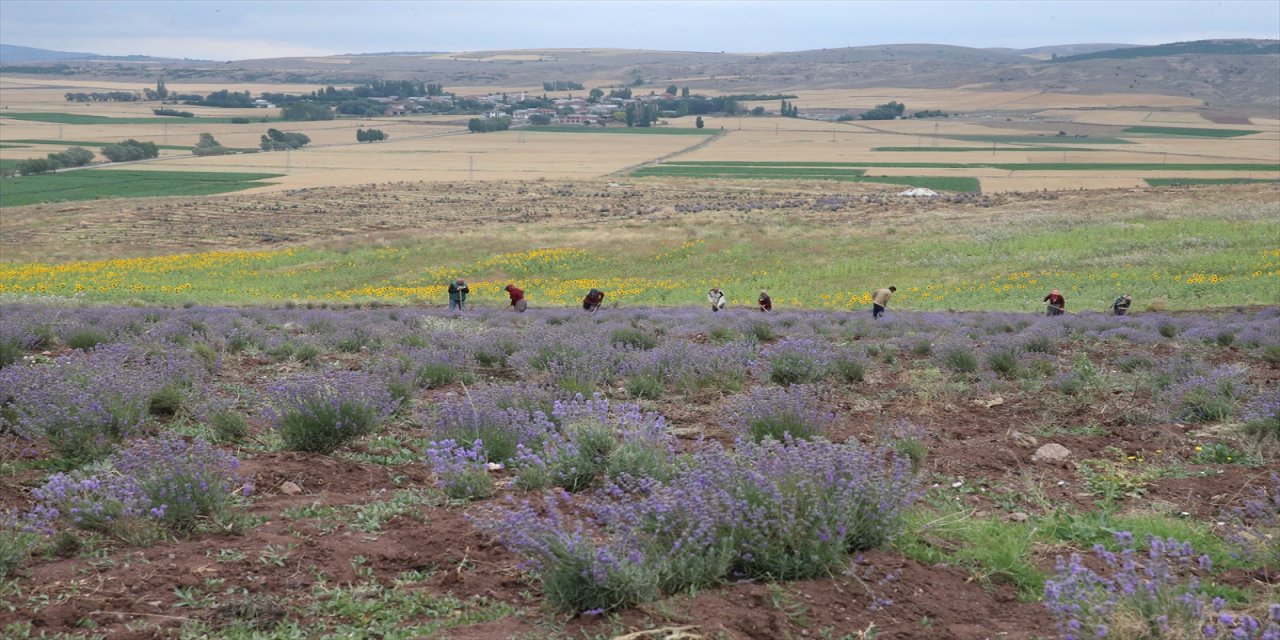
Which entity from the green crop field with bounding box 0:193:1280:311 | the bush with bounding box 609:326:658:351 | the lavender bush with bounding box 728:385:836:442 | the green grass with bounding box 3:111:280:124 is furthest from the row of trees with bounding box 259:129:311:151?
the lavender bush with bounding box 728:385:836:442

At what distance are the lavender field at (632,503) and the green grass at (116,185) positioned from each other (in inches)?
2758

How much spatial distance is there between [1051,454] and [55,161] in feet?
332

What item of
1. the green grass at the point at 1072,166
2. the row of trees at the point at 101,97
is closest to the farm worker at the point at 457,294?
the green grass at the point at 1072,166

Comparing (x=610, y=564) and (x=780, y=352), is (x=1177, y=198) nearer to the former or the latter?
(x=780, y=352)

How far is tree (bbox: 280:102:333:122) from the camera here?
16025cm

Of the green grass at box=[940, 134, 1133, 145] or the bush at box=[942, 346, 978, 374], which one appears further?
the green grass at box=[940, 134, 1133, 145]

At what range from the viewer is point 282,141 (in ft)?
393

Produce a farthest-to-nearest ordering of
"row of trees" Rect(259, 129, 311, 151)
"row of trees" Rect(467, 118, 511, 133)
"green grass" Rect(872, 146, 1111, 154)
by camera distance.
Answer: "row of trees" Rect(467, 118, 511, 133) → "row of trees" Rect(259, 129, 311, 151) → "green grass" Rect(872, 146, 1111, 154)

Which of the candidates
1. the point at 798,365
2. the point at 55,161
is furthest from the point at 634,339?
the point at 55,161

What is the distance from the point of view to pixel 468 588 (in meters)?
4.56

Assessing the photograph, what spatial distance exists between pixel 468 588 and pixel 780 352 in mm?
5954

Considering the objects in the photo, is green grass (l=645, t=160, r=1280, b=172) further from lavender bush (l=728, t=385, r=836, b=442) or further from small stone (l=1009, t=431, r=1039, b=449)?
lavender bush (l=728, t=385, r=836, b=442)

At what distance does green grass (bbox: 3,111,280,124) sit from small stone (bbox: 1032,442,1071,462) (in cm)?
15649

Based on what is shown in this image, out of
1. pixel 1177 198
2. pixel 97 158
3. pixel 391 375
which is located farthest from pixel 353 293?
pixel 97 158
